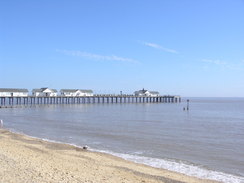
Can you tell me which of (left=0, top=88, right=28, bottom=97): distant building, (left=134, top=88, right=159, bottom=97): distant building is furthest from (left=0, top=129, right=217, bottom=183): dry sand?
(left=134, top=88, right=159, bottom=97): distant building

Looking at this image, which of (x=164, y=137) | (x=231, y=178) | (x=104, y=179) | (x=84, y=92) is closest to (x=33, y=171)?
(x=104, y=179)

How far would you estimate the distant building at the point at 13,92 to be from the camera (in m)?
60.5

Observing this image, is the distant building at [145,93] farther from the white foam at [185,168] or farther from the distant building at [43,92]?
the white foam at [185,168]

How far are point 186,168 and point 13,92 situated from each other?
188 feet

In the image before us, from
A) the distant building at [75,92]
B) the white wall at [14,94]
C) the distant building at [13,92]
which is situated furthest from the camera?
the distant building at [75,92]

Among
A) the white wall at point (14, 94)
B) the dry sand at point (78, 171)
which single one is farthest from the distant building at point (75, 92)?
the dry sand at point (78, 171)

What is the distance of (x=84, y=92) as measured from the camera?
78.4 metres

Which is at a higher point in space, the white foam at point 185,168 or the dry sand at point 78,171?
the dry sand at point 78,171

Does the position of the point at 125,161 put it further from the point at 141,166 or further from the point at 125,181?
the point at 125,181

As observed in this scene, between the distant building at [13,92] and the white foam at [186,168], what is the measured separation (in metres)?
52.6

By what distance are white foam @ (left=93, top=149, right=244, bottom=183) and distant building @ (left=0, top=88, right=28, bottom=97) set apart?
173ft

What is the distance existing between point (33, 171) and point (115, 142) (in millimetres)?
9609

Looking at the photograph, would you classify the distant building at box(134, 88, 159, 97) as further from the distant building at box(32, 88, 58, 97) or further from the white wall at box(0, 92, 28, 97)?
the white wall at box(0, 92, 28, 97)

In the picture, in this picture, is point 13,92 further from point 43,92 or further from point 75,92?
point 75,92
